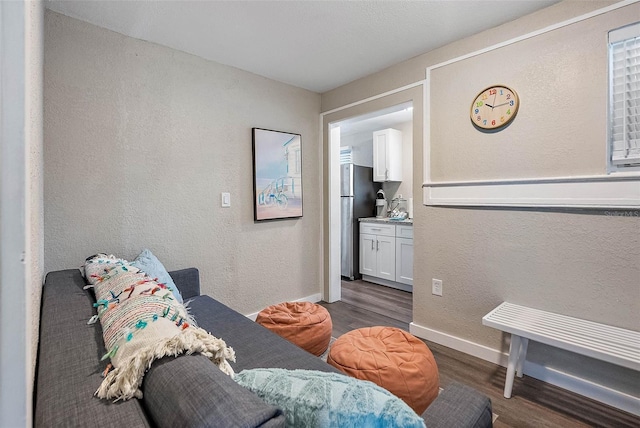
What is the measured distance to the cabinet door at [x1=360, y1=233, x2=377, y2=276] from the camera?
14.0 ft

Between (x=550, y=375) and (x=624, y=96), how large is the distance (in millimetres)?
1738

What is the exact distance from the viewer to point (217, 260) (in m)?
2.62

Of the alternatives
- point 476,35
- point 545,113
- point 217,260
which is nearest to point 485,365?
point 545,113

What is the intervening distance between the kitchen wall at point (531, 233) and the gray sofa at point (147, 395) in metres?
1.37

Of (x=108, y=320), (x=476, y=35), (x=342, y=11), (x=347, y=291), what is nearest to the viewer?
(x=108, y=320)

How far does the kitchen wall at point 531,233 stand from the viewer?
1.73 metres

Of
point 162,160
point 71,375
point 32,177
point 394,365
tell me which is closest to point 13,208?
point 32,177

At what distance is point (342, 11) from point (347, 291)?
3.05 meters

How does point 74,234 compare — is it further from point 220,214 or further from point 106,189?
point 220,214

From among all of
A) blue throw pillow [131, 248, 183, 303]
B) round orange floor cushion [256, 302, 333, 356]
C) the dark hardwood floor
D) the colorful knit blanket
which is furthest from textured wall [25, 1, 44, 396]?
the dark hardwood floor

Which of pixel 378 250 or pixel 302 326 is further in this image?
pixel 378 250

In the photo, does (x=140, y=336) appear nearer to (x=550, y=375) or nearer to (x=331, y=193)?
(x=550, y=375)

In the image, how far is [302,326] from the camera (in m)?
1.85

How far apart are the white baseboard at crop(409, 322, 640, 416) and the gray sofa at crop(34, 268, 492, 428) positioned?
140cm
